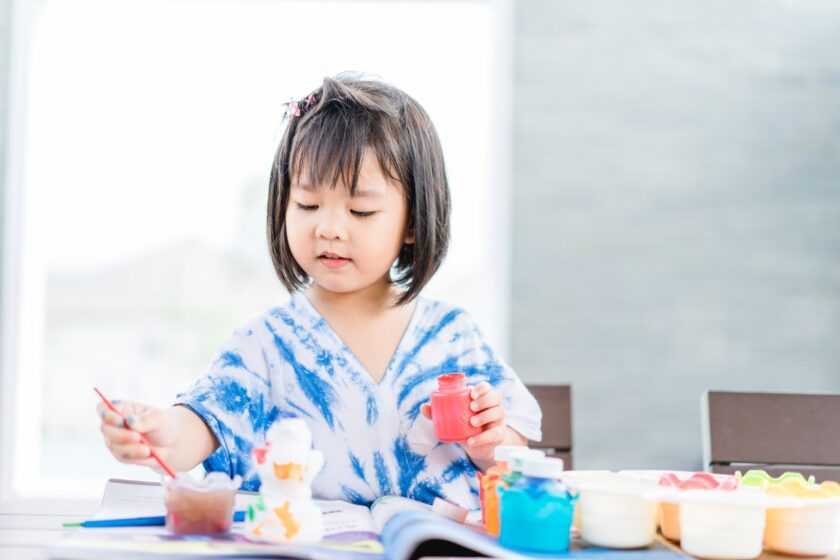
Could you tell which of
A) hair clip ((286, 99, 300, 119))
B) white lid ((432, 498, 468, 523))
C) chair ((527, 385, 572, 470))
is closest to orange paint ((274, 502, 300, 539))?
white lid ((432, 498, 468, 523))

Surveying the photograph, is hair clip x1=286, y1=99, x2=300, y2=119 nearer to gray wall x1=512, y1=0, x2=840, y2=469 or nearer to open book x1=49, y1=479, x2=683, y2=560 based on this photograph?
open book x1=49, y1=479, x2=683, y2=560

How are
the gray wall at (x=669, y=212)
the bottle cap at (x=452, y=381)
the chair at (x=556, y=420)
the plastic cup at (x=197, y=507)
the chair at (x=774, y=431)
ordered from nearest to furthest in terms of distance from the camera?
1. the plastic cup at (x=197, y=507)
2. the bottle cap at (x=452, y=381)
3. the chair at (x=774, y=431)
4. the chair at (x=556, y=420)
5. the gray wall at (x=669, y=212)

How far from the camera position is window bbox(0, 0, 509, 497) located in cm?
370

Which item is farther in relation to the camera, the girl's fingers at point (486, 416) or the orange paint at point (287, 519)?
the girl's fingers at point (486, 416)

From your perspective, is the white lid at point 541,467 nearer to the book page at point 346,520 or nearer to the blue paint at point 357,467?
the book page at point 346,520

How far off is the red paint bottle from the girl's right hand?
347mm

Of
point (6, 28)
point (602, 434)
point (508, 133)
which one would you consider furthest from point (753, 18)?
point (6, 28)

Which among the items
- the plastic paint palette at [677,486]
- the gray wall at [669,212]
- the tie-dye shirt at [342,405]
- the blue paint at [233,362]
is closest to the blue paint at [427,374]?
the tie-dye shirt at [342,405]

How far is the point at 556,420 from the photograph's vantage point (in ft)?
5.97

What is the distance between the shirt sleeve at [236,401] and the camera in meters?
1.29

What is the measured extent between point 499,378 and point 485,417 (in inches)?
10.8

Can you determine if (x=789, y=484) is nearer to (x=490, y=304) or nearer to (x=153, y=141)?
(x=490, y=304)

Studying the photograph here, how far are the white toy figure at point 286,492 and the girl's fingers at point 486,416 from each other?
1.02 ft

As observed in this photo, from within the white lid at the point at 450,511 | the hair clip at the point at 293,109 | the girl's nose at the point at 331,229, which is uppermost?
the hair clip at the point at 293,109
